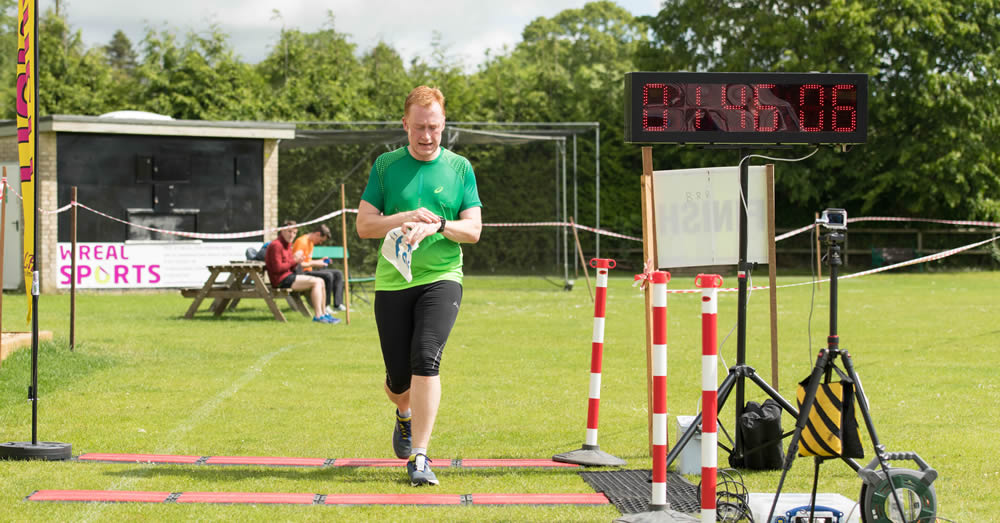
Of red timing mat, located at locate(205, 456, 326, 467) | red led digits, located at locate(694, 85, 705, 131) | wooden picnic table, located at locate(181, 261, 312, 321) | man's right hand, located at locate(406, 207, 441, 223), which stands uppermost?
red led digits, located at locate(694, 85, 705, 131)

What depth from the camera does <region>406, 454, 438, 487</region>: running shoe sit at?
5852 millimetres

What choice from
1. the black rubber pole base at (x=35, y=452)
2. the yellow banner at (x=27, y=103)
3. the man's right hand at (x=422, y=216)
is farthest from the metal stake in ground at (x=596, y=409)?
the yellow banner at (x=27, y=103)

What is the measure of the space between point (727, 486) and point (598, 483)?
0.83m

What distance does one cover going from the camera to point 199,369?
433 inches

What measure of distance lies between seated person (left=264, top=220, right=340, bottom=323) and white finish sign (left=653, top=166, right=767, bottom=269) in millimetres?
9985

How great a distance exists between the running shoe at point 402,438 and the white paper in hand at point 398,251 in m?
1.03

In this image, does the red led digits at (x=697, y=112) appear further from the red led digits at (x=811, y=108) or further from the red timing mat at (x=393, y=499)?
the red timing mat at (x=393, y=499)

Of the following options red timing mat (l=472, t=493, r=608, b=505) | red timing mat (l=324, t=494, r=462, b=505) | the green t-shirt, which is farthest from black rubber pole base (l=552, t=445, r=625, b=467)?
the green t-shirt

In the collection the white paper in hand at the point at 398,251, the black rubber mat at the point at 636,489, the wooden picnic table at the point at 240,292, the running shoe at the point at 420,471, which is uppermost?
the white paper in hand at the point at 398,251

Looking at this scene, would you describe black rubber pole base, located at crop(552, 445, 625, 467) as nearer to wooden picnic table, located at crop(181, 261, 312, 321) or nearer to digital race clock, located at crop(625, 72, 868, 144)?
digital race clock, located at crop(625, 72, 868, 144)

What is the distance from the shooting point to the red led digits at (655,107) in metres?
6.27

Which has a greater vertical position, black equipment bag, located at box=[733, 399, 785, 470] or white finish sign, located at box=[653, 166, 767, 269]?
white finish sign, located at box=[653, 166, 767, 269]

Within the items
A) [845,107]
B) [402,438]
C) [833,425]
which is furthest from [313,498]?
[845,107]

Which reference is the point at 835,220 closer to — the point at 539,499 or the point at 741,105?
the point at 741,105
